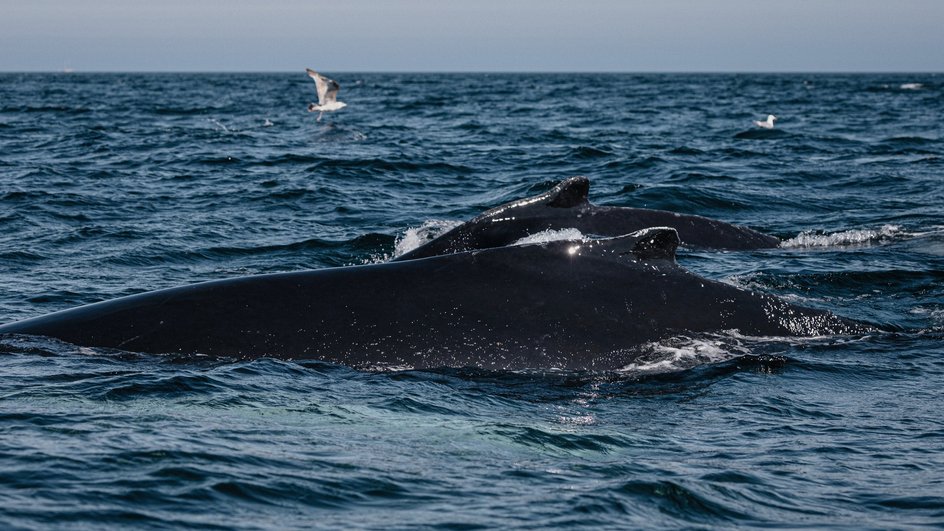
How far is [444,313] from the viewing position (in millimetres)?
7379

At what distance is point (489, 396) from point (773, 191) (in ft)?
50.4

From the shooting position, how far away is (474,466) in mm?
5980

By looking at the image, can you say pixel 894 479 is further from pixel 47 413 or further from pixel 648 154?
pixel 648 154

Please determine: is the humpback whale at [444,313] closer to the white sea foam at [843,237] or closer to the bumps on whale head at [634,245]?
the bumps on whale head at [634,245]

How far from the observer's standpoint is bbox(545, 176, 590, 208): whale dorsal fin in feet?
32.8

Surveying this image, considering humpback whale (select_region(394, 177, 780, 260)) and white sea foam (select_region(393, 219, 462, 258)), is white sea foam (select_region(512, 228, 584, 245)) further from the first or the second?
white sea foam (select_region(393, 219, 462, 258))

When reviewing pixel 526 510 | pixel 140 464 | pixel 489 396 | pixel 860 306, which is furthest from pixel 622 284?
pixel 860 306

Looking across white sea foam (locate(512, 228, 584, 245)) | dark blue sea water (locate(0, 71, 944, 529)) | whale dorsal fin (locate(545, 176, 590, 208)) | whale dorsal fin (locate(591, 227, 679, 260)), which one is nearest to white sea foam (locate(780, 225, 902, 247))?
dark blue sea water (locate(0, 71, 944, 529))

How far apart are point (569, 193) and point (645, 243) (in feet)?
8.84

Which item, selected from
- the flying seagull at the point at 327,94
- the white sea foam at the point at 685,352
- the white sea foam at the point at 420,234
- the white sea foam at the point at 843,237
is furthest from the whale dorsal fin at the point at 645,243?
the flying seagull at the point at 327,94

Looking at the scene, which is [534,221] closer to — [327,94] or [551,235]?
[551,235]

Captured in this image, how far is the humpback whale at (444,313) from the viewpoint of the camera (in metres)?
7.34

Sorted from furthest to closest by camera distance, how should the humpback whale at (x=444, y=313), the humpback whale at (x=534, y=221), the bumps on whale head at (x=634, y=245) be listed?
the humpback whale at (x=534, y=221), the bumps on whale head at (x=634, y=245), the humpback whale at (x=444, y=313)

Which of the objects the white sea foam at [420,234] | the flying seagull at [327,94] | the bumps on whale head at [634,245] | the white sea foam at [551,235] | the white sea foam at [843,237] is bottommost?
the white sea foam at [420,234]
